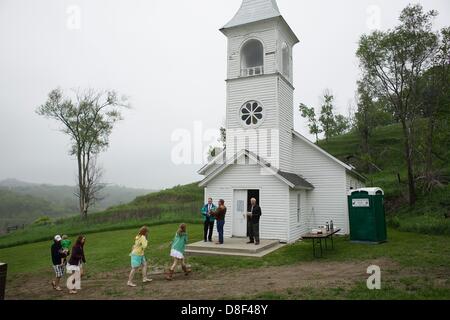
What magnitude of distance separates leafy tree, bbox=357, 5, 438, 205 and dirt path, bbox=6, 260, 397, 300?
1455cm

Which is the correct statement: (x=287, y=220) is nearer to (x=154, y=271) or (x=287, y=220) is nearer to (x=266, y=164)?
(x=266, y=164)

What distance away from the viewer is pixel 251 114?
58.0 ft

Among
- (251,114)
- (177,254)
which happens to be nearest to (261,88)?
(251,114)

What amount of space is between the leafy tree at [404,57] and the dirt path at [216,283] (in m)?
14.5

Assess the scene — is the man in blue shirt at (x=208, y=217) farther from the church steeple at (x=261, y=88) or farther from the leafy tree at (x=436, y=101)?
the leafy tree at (x=436, y=101)

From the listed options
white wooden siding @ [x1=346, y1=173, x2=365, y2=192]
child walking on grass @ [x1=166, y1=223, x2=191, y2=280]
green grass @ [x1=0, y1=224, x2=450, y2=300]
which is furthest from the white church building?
child walking on grass @ [x1=166, y1=223, x2=191, y2=280]

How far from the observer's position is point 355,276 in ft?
29.2

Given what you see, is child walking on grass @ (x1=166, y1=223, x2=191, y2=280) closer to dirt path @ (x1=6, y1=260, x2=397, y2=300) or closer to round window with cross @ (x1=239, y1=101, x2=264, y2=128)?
dirt path @ (x1=6, y1=260, x2=397, y2=300)

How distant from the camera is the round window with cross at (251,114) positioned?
690 inches

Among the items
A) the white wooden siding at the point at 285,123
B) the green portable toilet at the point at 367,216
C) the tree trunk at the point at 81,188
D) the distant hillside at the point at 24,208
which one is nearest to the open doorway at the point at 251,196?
the white wooden siding at the point at 285,123

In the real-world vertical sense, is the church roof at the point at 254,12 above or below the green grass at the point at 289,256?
above

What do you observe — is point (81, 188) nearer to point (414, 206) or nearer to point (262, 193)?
point (262, 193)

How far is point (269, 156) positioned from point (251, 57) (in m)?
7.44
